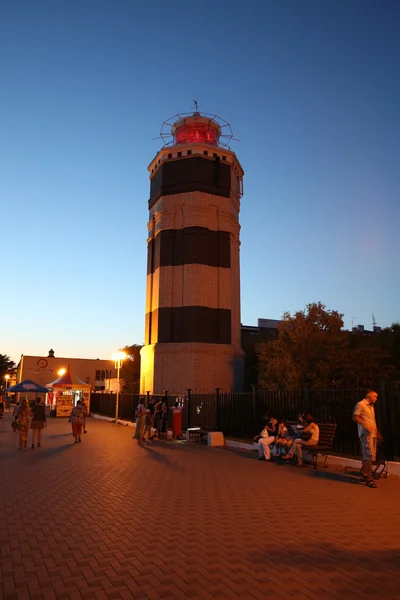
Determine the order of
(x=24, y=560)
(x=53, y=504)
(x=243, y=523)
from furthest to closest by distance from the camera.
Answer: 1. (x=53, y=504)
2. (x=243, y=523)
3. (x=24, y=560)

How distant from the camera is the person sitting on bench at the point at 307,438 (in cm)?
1260

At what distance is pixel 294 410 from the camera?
15539mm

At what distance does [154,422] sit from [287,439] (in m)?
10.1

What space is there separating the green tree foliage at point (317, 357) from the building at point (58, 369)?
41633mm

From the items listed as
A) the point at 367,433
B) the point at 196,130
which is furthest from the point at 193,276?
the point at 367,433

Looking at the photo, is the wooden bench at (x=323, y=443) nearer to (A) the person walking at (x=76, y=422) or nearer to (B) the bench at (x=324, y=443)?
(B) the bench at (x=324, y=443)

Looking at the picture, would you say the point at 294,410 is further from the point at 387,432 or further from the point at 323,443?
the point at 387,432

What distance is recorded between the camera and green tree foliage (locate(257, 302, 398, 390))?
27.2m

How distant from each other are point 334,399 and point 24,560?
10.4m

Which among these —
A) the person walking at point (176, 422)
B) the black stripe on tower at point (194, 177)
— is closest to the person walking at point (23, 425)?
the person walking at point (176, 422)

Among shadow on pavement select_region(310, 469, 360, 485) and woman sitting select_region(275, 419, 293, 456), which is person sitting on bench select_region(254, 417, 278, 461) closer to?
woman sitting select_region(275, 419, 293, 456)

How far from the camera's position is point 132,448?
1711 cm

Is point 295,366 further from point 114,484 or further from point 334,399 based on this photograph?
point 114,484

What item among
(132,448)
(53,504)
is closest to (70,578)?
(53,504)
